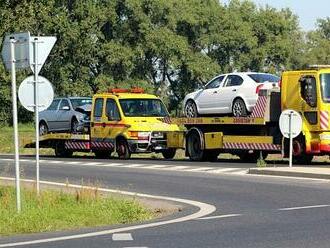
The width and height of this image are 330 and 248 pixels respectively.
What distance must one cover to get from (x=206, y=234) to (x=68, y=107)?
835 inches

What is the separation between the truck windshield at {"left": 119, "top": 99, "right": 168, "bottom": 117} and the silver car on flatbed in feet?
8.08

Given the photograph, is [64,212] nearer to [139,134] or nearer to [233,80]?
[233,80]

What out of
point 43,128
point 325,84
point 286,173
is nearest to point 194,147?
point 325,84

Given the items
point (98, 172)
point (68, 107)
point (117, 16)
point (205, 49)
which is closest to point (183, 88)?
point (205, 49)

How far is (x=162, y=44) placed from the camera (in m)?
74.9

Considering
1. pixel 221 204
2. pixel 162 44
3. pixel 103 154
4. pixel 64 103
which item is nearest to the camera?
pixel 221 204

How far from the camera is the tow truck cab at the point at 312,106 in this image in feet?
77.5

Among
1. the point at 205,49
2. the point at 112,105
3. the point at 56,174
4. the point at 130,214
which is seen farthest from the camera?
the point at 205,49

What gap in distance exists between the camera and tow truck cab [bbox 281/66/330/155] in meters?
23.6

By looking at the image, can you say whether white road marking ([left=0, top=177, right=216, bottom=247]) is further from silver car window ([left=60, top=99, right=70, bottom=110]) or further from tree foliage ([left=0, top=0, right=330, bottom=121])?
tree foliage ([left=0, top=0, right=330, bottom=121])

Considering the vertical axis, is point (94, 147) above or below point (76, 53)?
below

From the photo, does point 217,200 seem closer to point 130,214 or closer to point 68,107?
point 130,214

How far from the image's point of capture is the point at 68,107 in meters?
31.4

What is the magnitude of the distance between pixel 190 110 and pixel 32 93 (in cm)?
1421
